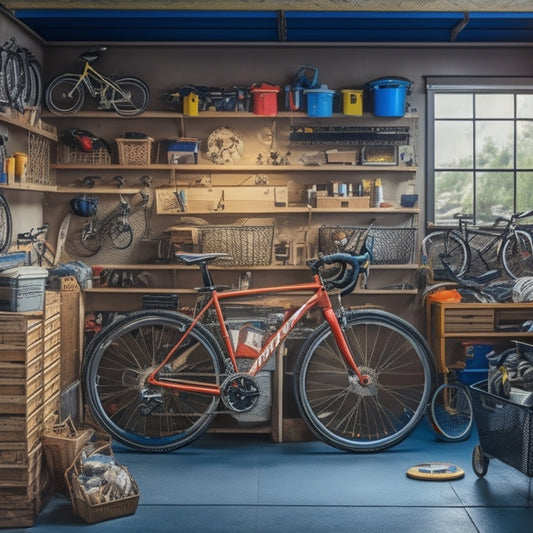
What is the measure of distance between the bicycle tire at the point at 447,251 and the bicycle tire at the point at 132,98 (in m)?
2.57

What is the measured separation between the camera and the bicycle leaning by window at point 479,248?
22.0ft

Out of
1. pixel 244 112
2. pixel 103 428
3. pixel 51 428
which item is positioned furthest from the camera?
pixel 244 112

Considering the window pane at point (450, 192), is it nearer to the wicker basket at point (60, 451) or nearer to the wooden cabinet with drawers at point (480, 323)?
the wooden cabinet with drawers at point (480, 323)

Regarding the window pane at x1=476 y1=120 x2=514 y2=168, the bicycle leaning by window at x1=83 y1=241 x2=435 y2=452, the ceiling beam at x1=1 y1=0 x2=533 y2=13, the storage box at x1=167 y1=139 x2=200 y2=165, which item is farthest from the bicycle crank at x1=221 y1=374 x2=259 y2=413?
the window pane at x1=476 y1=120 x2=514 y2=168

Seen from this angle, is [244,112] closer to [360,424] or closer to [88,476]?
[360,424]

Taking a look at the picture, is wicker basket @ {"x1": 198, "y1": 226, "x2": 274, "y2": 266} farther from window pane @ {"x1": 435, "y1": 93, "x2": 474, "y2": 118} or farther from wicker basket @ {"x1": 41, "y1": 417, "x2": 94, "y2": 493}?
wicker basket @ {"x1": 41, "y1": 417, "x2": 94, "y2": 493}

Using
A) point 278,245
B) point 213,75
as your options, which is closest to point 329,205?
point 278,245

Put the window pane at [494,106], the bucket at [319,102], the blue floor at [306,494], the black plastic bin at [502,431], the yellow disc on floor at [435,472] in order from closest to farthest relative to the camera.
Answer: the blue floor at [306,494] < the black plastic bin at [502,431] < the yellow disc on floor at [435,472] < the bucket at [319,102] < the window pane at [494,106]

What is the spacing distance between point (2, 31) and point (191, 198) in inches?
75.1

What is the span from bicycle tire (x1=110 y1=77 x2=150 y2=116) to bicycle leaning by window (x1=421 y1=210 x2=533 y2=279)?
8.42 ft

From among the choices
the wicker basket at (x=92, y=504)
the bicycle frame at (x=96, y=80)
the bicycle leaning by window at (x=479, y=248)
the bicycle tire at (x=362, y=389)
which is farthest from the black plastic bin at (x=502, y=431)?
the bicycle frame at (x=96, y=80)

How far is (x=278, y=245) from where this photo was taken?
22.3 feet

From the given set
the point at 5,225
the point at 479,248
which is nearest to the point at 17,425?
the point at 5,225

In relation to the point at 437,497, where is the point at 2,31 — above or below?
above
